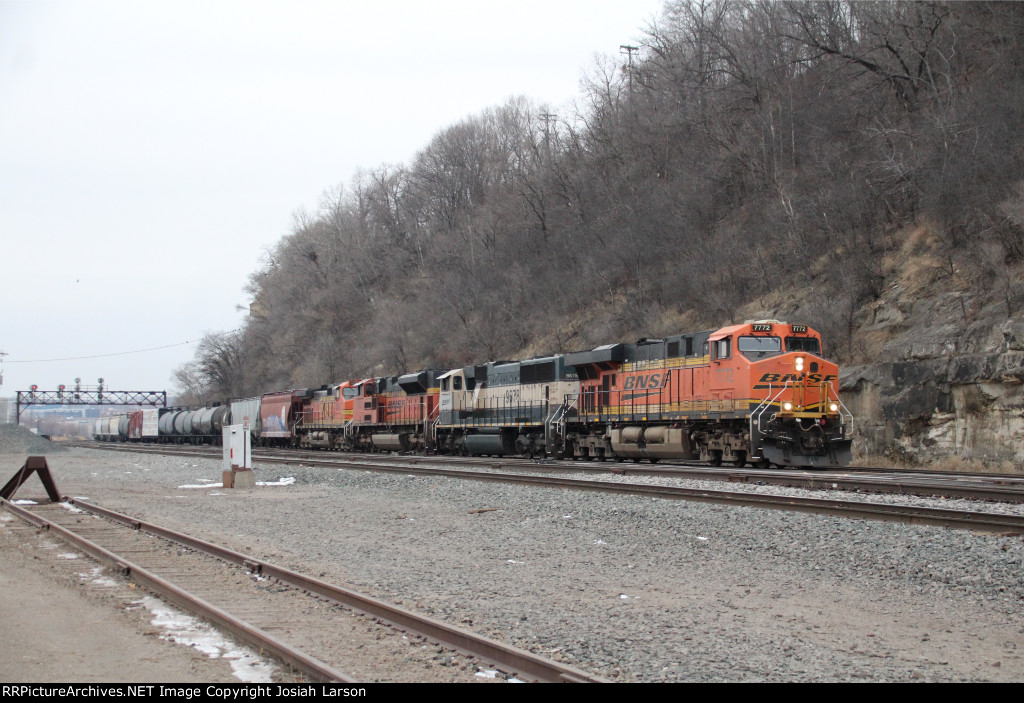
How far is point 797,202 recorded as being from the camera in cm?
3581

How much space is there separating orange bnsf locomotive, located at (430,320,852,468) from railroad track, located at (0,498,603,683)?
42.2ft

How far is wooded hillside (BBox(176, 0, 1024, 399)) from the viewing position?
95.5 feet

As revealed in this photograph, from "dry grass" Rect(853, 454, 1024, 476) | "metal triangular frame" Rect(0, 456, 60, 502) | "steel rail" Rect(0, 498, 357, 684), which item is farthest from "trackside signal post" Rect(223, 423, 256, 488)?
"dry grass" Rect(853, 454, 1024, 476)

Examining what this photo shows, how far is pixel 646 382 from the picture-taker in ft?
76.9

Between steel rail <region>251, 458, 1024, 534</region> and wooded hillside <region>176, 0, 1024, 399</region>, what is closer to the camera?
steel rail <region>251, 458, 1024, 534</region>

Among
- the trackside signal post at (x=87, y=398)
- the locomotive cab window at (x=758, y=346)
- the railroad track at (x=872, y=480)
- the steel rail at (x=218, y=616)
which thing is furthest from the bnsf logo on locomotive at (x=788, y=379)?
the trackside signal post at (x=87, y=398)

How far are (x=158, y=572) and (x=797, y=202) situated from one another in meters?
31.6

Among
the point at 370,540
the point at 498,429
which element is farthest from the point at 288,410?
the point at 370,540

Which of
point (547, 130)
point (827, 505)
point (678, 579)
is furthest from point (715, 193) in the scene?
point (678, 579)

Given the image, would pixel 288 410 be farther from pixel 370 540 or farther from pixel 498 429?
pixel 370 540

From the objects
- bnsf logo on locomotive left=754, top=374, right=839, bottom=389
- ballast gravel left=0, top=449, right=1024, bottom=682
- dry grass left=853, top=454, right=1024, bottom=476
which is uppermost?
bnsf logo on locomotive left=754, top=374, right=839, bottom=389

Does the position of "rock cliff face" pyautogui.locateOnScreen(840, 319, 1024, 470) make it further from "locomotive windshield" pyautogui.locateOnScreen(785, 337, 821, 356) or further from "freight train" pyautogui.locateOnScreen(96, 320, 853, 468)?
"locomotive windshield" pyautogui.locateOnScreen(785, 337, 821, 356)

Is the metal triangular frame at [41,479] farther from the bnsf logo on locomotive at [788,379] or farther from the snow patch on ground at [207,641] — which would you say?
the bnsf logo on locomotive at [788,379]

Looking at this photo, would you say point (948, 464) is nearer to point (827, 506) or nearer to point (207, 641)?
point (827, 506)
